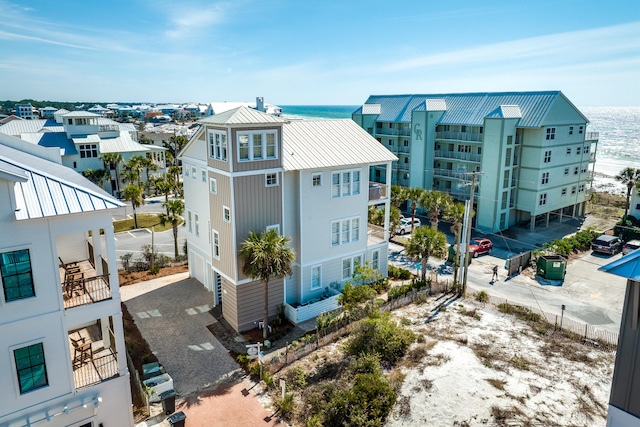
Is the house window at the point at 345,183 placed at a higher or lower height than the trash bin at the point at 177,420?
higher

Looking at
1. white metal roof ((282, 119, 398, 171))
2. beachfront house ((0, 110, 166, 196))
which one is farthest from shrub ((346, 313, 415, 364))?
beachfront house ((0, 110, 166, 196))

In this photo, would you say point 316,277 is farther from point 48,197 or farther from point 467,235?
point 48,197

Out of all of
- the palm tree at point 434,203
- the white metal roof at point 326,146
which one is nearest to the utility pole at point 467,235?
the white metal roof at point 326,146

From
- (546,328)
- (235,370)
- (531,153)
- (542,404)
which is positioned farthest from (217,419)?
(531,153)

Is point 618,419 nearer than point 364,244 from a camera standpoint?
Yes

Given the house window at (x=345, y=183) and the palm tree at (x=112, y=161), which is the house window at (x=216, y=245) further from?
the palm tree at (x=112, y=161)

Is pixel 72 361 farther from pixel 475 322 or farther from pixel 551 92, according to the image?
pixel 551 92
